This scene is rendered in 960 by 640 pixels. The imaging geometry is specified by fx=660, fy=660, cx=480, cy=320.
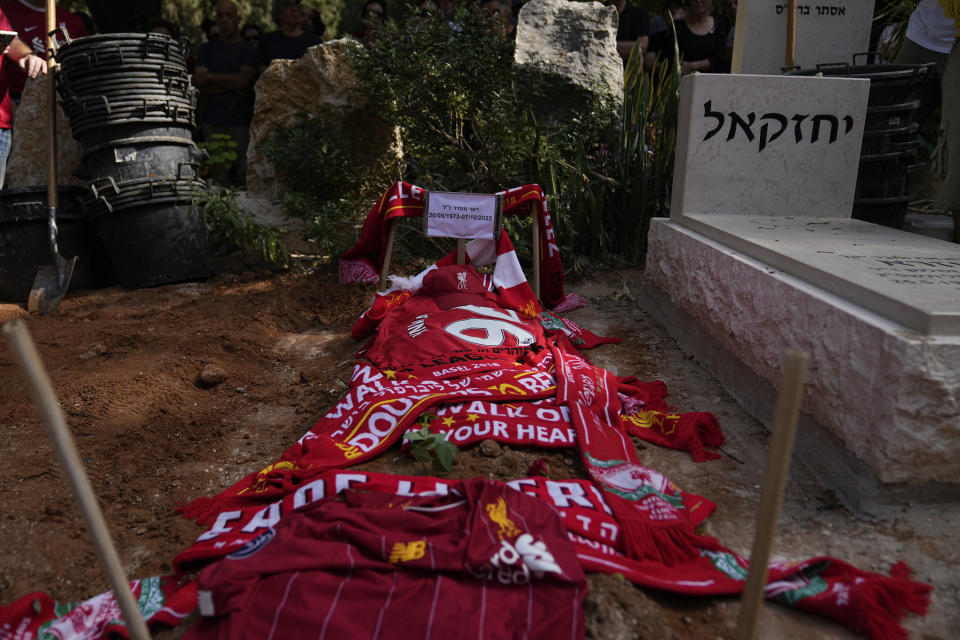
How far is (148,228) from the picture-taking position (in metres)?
4.33

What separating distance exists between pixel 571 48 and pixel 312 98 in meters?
1.97

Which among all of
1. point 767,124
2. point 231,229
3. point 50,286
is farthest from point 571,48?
point 50,286

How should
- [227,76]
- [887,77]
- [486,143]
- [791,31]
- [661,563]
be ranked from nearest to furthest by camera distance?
[661,563], [887,77], [791,31], [486,143], [227,76]

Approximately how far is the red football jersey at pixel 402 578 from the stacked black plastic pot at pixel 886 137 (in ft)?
9.92

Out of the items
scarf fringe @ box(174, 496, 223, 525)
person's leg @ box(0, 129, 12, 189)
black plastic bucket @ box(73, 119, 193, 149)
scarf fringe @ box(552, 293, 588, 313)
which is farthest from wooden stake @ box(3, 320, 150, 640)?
person's leg @ box(0, 129, 12, 189)

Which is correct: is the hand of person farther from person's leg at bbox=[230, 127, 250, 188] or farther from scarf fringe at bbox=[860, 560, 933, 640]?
scarf fringe at bbox=[860, 560, 933, 640]

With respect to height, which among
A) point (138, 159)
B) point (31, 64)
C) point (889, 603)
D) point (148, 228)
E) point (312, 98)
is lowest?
point (889, 603)

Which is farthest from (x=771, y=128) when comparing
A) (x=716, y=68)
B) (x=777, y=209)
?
(x=716, y=68)

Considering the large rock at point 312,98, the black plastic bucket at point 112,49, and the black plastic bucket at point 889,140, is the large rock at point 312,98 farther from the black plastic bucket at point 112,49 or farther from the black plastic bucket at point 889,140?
the black plastic bucket at point 889,140

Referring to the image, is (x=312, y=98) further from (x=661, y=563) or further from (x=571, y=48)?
(x=661, y=563)

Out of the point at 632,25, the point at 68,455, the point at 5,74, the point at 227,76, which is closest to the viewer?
the point at 68,455

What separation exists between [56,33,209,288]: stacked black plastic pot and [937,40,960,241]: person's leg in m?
4.53

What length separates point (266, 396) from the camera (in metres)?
2.91

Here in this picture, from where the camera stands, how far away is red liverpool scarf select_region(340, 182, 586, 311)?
3662mm
